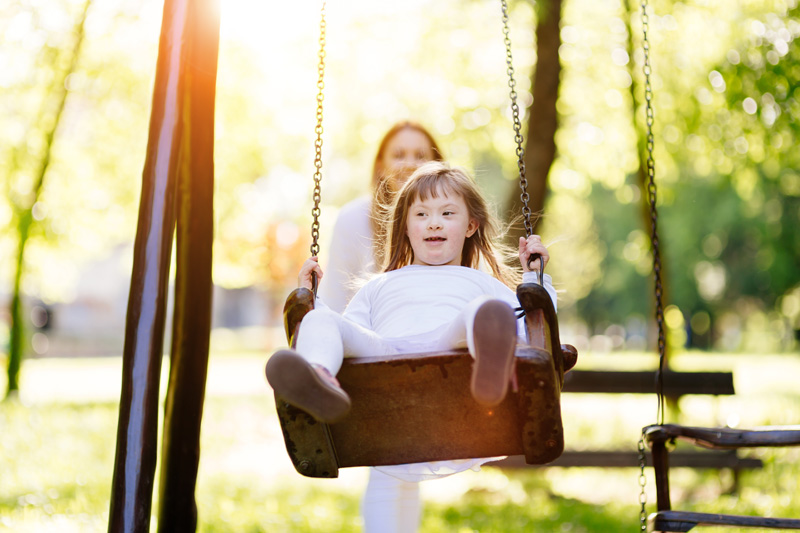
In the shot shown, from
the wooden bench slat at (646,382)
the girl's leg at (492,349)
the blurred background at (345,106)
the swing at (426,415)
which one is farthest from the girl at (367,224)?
the wooden bench slat at (646,382)

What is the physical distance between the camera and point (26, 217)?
12172mm

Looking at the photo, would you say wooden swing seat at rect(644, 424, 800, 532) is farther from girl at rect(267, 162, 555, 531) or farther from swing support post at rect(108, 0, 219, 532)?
swing support post at rect(108, 0, 219, 532)

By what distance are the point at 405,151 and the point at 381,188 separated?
363 millimetres

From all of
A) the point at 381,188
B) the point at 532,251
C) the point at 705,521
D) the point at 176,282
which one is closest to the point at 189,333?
the point at 176,282

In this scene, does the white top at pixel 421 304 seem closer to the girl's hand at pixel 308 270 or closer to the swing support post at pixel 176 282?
the girl's hand at pixel 308 270

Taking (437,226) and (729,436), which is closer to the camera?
(437,226)

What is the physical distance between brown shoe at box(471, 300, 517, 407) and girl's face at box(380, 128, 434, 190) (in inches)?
64.1

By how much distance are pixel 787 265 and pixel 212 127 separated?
90.2ft

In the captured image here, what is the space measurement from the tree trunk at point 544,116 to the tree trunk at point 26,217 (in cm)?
605

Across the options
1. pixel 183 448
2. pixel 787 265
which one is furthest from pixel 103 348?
pixel 183 448

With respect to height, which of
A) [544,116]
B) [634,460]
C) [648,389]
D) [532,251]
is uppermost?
[544,116]

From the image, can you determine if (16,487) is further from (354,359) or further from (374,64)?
(374,64)

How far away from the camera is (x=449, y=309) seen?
2.95 meters

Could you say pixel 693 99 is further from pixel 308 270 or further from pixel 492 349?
pixel 492 349
